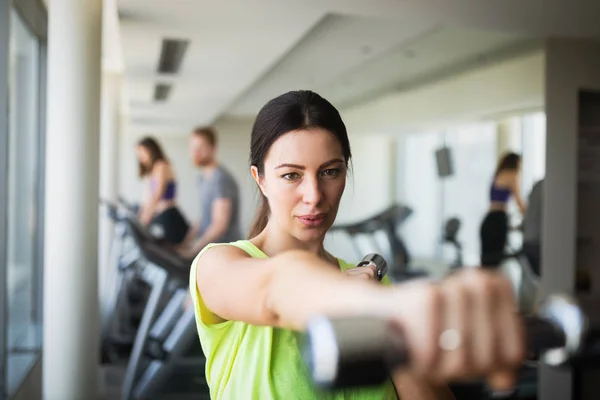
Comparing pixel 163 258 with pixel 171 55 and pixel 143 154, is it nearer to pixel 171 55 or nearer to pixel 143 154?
pixel 143 154

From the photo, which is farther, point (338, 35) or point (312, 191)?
point (338, 35)

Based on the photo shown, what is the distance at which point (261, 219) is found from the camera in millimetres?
1120

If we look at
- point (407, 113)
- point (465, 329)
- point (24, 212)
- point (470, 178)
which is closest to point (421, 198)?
point (470, 178)

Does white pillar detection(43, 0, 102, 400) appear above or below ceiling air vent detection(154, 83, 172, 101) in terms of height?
below

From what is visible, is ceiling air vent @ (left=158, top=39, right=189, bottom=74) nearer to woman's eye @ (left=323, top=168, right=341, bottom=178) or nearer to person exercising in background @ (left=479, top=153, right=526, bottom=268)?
person exercising in background @ (left=479, top=153, right=526, bottom=268)

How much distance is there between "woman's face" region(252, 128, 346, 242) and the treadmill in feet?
9.23

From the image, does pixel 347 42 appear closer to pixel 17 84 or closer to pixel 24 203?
pixel 17 84

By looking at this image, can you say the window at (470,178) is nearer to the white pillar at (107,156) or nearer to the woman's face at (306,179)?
the white pillar at (107,156)

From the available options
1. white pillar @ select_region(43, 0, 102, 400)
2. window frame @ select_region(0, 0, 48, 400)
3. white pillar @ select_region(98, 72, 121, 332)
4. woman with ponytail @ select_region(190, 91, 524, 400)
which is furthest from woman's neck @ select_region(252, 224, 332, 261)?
white pillar @ select_region(98, 72, 121, 332)

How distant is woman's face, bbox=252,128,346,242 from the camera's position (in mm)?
927

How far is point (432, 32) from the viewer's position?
393 centimetres

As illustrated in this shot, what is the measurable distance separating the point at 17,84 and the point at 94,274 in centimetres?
129

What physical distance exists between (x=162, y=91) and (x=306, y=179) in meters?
7.57

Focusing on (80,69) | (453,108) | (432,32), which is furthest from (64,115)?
(453,108)
